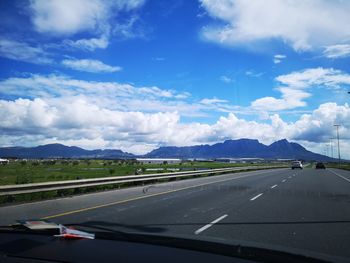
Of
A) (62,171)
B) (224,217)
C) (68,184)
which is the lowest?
(224,217)

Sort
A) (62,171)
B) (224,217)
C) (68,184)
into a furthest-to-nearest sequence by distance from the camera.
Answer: (62,171), (68,184), (224,217)

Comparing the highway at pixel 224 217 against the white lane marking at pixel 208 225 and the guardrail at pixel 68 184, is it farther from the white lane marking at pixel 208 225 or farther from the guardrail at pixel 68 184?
the guardrail at pixel 68 184

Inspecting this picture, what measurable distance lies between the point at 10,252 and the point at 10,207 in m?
12.1

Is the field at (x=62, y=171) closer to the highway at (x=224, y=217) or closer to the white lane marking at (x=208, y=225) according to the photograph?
the highway at (x=224, y=217)

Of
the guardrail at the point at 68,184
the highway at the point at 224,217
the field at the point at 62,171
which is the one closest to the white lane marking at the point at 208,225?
the highway at the point at 224,217

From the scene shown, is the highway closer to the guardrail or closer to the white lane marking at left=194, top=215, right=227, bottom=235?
the white lane marking at left=194, top=215, right=227, bottom=235

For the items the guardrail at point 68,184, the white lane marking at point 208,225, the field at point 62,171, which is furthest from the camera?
the field at point 62,171

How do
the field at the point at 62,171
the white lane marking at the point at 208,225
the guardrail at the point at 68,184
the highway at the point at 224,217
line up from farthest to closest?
the field at the point at 62,171 < the guardrail at the point at 68,184 < the white lane marking at the point at 208,225 < the highway at the point at 224,217

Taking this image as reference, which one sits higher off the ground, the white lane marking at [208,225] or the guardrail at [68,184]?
the guardrail at [68,184]

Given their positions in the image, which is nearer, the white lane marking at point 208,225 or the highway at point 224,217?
the highway at point 224,217

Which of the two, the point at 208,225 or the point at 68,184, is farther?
the point at 68,184

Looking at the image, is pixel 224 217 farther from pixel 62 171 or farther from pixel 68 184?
pixel 62 171

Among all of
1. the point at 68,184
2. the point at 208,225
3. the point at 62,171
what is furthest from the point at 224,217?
the point at 62,171

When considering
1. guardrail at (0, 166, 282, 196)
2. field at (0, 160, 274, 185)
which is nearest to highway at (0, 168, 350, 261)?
guardrail at (0, 166, 282, 196)
